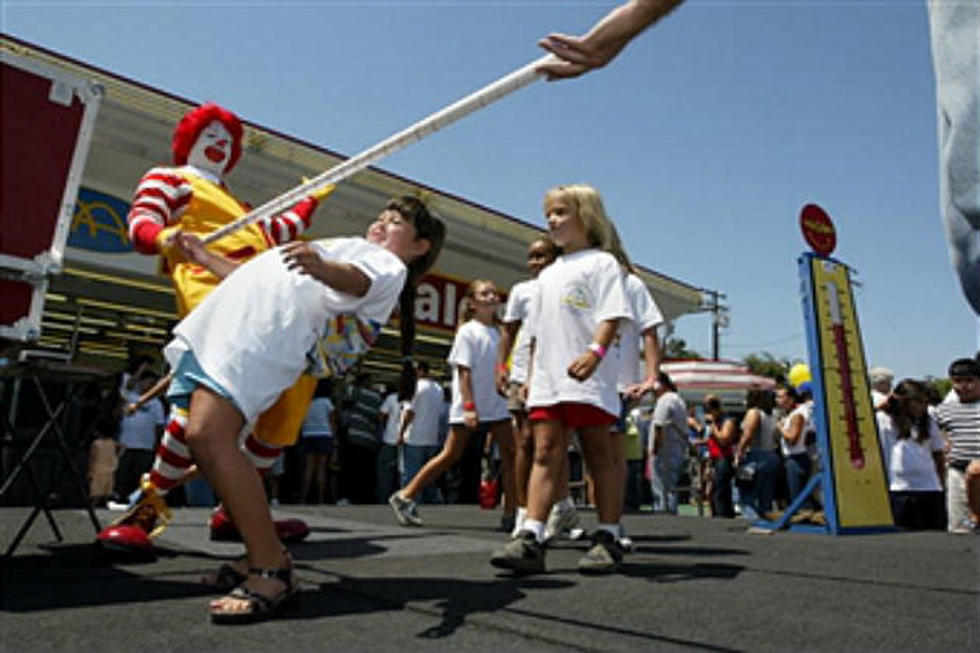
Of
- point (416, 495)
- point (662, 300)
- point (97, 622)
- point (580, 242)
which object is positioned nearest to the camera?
point (97, 622)

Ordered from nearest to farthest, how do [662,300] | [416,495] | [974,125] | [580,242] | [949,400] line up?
[974,125] < [580,242] < [416,495] < [949,400] < [662,300]

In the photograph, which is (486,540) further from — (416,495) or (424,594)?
(424,594)

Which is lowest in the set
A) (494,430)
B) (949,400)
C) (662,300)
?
(494,430)

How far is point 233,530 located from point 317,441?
17.6 ft

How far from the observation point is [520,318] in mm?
3930

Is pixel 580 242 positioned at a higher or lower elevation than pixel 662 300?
lower

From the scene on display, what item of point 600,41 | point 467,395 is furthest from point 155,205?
point 467,395

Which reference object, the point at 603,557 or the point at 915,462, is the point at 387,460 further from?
the point at 603,557

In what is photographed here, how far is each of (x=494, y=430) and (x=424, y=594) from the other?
2966 millimetres

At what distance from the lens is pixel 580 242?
Answer: 134 inches

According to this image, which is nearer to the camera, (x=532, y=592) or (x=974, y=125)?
(x=974, y=125)

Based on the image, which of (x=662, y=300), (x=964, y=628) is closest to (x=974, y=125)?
(x=964, y=628)

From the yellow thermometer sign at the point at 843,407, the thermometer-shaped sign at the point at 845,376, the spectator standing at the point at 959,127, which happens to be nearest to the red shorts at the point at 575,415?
the spectator standing at the point at 959,127

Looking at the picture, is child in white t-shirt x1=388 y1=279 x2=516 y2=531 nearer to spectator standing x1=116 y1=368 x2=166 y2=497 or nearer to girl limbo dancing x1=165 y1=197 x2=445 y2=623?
girl limbo dancing x1=165 y1=197 x2=445 y2=623
